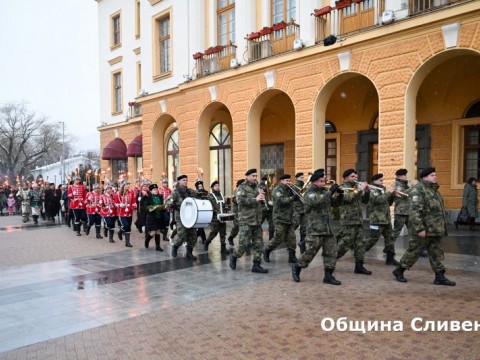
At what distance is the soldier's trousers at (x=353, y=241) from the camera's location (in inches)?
290

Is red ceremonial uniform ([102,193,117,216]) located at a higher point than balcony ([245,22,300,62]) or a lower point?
lower

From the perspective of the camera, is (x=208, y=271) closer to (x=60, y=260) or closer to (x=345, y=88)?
(x=60, y=260)

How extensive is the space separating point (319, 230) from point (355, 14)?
8715mm

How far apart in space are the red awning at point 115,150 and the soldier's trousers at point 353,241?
19675 millimetres

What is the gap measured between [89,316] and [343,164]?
13.1 m

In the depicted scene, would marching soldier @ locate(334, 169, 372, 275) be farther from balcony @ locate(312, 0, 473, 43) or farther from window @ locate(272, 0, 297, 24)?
window @ locate(272, 0, 297, 24)

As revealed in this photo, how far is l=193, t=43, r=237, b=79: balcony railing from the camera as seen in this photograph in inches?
665

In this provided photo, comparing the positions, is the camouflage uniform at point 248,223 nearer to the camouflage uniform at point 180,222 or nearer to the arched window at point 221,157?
the camouflage uniform at point 180,222

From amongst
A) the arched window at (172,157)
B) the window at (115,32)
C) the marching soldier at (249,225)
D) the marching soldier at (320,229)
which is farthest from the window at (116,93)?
the marching soldier at (320,229)

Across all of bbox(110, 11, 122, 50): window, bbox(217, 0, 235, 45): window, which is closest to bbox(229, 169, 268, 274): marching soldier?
bbox(217, 0, 235, 45): window

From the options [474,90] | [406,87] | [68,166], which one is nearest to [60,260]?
[406,87]

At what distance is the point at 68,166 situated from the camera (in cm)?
7312

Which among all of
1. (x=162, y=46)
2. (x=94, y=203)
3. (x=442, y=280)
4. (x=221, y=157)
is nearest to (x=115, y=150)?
(x=162, y=46)

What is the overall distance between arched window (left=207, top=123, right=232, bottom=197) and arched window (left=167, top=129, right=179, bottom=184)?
2928 mm
